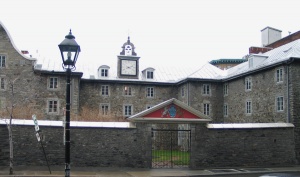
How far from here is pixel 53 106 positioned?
106 ft

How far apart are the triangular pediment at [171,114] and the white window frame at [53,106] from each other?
1606cm

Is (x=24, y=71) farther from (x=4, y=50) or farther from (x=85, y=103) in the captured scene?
(x=85, y=103)

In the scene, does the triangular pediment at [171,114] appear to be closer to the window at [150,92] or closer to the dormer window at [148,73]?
the window at [150,92]

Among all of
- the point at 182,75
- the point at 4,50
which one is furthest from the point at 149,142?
the point at 182,75

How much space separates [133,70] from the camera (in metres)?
36.9

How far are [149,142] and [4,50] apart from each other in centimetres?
1892

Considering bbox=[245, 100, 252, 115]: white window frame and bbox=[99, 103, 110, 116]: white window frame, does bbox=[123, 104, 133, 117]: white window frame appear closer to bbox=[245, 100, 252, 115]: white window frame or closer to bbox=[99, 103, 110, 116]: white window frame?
bbox=[99, 103, 110, 116]: white window frame

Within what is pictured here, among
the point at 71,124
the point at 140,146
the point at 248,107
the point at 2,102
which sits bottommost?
the point at 140,146

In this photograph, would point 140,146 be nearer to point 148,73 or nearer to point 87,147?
point 87,147

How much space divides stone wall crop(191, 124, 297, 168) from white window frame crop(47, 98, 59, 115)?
17.3 metres

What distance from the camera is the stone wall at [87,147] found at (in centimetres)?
1748

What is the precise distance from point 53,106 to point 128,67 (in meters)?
8.87

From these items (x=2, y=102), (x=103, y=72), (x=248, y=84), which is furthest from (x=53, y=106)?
(x=248, y=84)

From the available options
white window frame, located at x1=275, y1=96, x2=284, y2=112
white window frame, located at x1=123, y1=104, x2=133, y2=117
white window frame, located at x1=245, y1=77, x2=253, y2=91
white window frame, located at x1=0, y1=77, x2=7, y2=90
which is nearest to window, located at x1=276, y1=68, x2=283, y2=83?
white window frame, located at x1=275, y1=96, x2=284, y2=112
